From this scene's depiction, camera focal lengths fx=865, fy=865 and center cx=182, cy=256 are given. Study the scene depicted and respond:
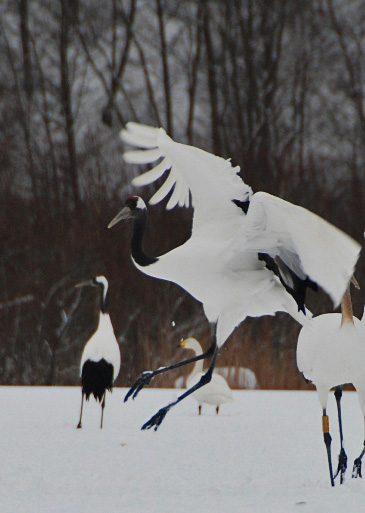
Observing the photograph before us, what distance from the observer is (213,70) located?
480 inches

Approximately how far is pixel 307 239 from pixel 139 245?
1149mm

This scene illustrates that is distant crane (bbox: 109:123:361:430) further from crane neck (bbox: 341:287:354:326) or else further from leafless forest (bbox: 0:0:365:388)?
leafless forest (bbox: 0:0:365:388)

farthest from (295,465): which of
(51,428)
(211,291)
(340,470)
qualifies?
(51,428)

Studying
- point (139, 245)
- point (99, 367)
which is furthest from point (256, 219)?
point (99, 367)

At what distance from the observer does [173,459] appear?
13.8ft

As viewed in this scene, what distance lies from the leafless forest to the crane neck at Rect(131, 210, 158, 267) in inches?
194

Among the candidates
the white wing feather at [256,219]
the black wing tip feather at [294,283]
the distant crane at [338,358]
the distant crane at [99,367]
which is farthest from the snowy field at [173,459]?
the white wing feather at [256,219]

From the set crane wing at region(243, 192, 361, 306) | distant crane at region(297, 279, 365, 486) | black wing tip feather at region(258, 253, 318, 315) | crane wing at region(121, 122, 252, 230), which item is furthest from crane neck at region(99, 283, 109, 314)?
distant crane at region(297, 279, 365, 486)

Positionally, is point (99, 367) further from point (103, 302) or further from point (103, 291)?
point (103, 291)

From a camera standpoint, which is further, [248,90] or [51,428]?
Answer: [248,90]

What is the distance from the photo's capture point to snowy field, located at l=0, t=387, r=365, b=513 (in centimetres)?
321

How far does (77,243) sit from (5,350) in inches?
61.3

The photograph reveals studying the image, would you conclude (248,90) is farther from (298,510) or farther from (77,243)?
(298,510)

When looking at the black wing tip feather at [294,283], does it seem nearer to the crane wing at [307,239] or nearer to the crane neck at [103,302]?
the crane wing at [307,239]
